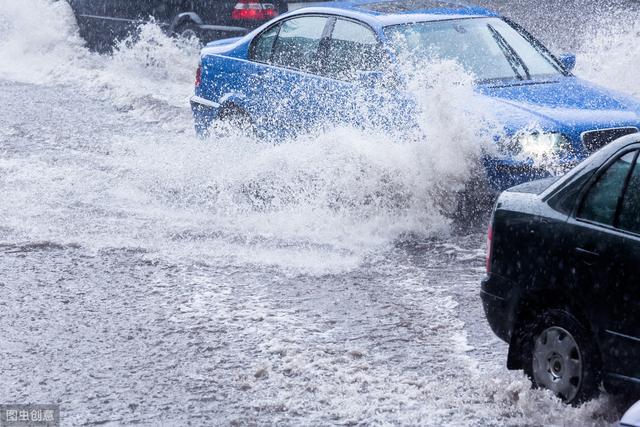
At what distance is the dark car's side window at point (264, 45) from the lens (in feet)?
33.9

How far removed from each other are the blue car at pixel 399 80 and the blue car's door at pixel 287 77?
12mm

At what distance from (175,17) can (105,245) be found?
8165 mm

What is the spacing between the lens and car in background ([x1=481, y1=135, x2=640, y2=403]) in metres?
4.57

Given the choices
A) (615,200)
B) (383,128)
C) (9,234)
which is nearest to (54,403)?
(615,200)

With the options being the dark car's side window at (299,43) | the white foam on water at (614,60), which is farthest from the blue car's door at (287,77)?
the white foam on water at (614,60)

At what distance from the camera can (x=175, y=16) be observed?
15.9 metres

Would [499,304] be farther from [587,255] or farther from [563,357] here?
[587,255]

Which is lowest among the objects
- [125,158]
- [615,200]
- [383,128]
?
[125,158]

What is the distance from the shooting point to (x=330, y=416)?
Answer: 16.6 ft

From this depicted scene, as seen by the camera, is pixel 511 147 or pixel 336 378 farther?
pixel 511 147

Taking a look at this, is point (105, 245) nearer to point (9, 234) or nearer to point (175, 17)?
point (9, 234)

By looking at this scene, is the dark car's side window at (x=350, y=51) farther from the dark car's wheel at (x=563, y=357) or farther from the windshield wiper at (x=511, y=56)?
the dark car's wheel at (x=563, y=357)

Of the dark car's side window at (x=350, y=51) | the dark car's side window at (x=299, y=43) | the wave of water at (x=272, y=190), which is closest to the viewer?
the wave of water at (x=272, y=190)

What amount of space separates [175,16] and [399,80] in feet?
25.6
